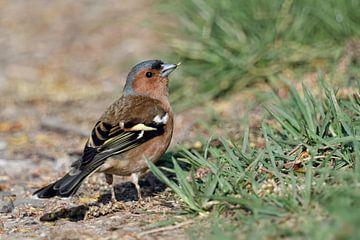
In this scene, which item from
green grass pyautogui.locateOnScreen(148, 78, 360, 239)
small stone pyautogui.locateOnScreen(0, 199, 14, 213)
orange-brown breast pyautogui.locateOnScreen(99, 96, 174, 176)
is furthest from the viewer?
small stone pyautogui.locateOnScreen(0, 199, 14, 213)

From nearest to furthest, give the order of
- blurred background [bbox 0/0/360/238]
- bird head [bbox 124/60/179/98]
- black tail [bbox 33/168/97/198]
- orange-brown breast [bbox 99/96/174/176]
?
black tail [bbox 33/168/97/198]
orange-brown breast [bbox 99/96/174/176]
bird head [bbox 124/60/179/98]
blurred background [bbox 0/0/360/238]

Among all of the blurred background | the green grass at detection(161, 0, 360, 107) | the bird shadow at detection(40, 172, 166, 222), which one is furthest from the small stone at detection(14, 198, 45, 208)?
the green grass at detection(161, 0, 360, 107)

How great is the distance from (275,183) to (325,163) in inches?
16.0

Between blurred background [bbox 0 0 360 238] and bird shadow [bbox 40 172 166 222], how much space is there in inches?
25.6

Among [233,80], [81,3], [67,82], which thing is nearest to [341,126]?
[233,80]

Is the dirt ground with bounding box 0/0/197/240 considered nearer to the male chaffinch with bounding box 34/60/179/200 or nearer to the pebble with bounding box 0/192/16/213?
the pebble with bounding box 0/192/16/213

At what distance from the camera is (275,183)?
424cm

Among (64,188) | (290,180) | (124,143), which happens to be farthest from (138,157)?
(290,180)

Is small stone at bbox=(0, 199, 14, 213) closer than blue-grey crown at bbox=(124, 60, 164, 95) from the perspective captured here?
Yes

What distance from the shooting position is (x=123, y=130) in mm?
5312

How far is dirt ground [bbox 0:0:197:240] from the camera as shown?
4.76 meters

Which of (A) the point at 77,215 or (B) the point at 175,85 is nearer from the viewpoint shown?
(A) the point at 77,215

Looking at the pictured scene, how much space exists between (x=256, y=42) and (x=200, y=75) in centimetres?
62

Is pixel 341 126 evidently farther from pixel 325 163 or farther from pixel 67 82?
pixel 67 82
